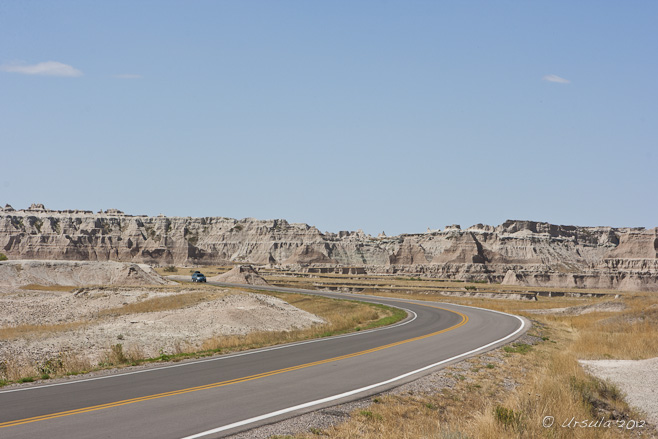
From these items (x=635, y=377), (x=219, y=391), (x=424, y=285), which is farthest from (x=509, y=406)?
(x=424, y=285)

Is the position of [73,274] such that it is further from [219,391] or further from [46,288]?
[219,391]

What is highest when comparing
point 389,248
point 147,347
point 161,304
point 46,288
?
point 389,248

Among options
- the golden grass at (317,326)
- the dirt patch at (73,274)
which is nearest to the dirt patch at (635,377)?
the golden grass at (317,326)

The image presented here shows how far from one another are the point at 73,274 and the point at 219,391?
73368mm

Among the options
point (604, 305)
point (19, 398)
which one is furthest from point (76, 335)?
point (604, 305)

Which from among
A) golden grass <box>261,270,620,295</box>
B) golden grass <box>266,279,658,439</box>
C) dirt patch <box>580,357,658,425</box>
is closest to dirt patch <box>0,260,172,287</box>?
golden grass <box>261,270,620,295</box>

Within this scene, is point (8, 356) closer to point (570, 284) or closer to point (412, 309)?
point (412, 309)

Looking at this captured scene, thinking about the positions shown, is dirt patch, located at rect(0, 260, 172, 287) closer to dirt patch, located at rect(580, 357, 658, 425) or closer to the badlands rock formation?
dirt patch, located at rect(580, 357, 658, 425)

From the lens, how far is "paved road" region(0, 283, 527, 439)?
1046cm

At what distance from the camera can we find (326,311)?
50.5 metres

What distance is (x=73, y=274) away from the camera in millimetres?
79312

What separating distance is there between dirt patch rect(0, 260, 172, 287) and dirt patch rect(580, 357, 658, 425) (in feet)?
203

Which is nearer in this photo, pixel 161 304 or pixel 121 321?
pixel 121 321

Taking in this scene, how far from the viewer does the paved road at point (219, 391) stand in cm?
1046
